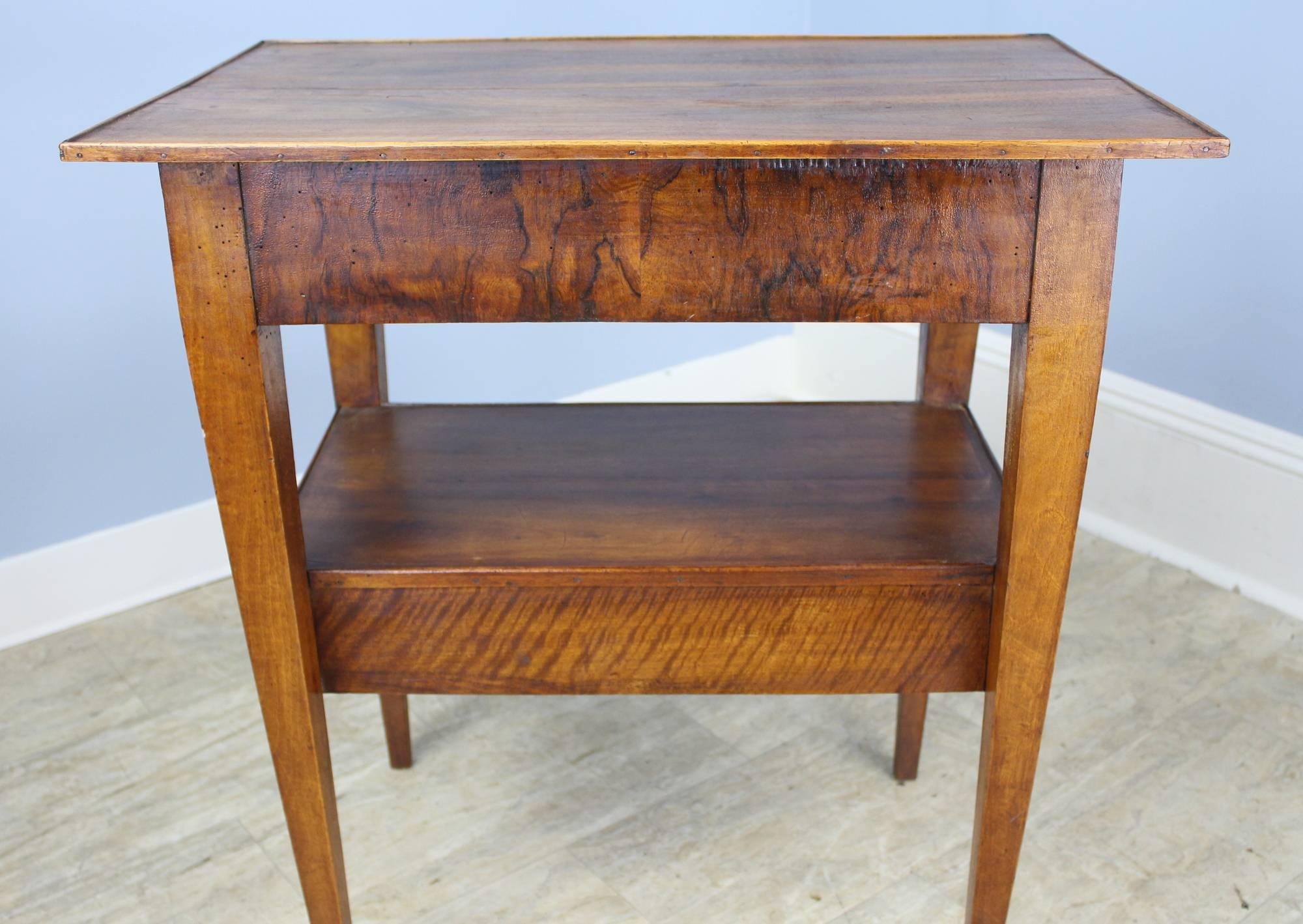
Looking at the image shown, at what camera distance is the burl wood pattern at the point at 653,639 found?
111cm

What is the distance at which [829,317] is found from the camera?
0.97m

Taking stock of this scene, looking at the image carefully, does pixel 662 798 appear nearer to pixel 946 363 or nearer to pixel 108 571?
pixel 946 363

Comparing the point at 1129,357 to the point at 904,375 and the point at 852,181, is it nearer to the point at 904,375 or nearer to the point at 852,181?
the point at 904,375

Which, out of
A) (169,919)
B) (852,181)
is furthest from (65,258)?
(852,181)

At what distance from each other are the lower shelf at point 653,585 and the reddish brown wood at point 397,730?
1.34 ft

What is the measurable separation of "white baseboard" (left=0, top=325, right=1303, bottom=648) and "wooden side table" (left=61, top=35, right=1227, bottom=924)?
75cm

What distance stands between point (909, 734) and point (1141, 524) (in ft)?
2.57

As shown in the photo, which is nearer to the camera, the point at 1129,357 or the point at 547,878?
the point at 547,878

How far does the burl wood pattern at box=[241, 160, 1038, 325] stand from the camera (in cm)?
93

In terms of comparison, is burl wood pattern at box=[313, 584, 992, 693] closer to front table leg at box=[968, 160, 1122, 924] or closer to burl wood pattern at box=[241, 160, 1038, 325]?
front table leg at box=[968, 160, 1122, 924]

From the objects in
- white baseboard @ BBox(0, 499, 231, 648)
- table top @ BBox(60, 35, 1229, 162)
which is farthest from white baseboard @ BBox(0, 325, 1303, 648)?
table top @ BBox(60, 35, 1229, 162)

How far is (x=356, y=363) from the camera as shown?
1406 millimetres

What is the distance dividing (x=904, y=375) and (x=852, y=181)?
1.63 m

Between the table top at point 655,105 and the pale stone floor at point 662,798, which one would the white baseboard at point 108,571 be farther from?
the table top at point 655,105
